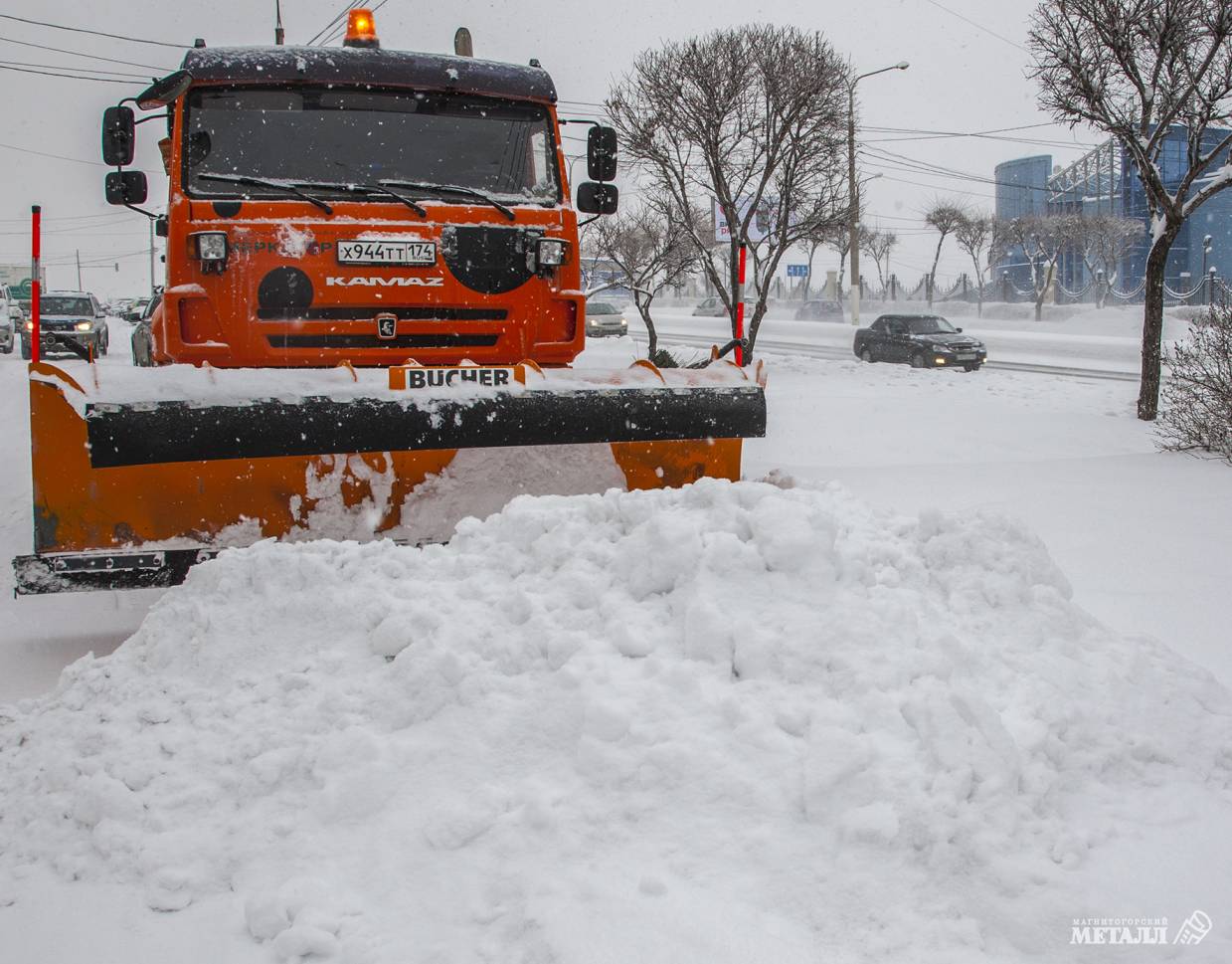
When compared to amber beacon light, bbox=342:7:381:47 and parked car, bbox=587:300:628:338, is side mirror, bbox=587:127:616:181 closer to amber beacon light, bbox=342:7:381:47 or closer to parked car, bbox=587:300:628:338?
amber beacon light, bbox=342:7:381:47

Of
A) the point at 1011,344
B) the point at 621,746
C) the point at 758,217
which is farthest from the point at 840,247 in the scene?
the point at 621,746

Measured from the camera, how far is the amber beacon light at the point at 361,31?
233 inches

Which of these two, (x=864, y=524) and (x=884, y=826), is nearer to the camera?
(x=884, y=826)

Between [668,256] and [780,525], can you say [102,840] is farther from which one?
[668,256]

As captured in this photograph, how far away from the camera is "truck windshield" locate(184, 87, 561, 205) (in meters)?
Result: 5.13

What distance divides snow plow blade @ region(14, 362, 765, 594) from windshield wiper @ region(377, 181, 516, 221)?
3.64 ft

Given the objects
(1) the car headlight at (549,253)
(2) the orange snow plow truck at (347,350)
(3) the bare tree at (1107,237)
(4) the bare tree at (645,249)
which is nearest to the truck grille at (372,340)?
(2) the orange snow plow truck at (347,350)

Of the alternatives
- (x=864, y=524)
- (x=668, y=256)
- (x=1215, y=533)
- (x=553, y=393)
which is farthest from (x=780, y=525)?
(x=668, y=256)

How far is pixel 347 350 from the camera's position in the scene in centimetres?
498

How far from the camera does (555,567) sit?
3.48 metres

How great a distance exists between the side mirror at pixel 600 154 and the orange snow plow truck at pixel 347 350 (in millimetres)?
236

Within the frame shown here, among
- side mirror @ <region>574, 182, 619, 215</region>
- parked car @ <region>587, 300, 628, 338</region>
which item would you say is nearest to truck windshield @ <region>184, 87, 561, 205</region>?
side mirror @ <region>574, 182, 619, 215</region>

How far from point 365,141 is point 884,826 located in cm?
430

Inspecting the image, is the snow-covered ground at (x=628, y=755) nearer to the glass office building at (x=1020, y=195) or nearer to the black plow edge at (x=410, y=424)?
the black plow edge at (x=410, y=424)
